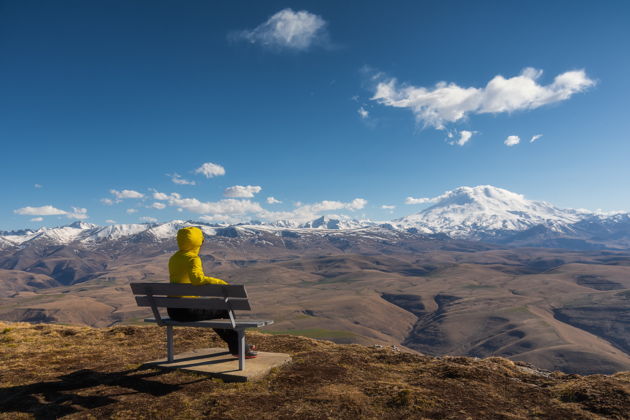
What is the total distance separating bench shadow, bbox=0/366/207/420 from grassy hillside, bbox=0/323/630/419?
22 mm

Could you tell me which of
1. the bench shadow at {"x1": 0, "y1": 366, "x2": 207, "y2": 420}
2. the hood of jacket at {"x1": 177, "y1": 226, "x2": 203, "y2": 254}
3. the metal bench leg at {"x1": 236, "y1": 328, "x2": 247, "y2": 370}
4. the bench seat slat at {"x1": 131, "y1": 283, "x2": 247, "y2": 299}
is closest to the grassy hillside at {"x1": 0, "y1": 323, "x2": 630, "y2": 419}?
the bench shadow at {"x1": 0, "y1": 366, "x2": 207, "y2": 420}

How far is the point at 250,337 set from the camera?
1432cm

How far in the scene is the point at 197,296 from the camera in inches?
378

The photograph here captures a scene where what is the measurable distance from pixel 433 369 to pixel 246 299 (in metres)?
5.57

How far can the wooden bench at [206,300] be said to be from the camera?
886 centimetres

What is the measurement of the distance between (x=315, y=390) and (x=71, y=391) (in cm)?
543

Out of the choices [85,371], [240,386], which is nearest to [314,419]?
[240,386]

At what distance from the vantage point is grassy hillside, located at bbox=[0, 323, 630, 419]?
282 inches

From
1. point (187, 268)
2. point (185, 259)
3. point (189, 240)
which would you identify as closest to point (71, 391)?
point (187, 268)

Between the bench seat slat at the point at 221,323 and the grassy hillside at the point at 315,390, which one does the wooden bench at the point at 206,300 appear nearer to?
the bench seat slat at the point at 221,323

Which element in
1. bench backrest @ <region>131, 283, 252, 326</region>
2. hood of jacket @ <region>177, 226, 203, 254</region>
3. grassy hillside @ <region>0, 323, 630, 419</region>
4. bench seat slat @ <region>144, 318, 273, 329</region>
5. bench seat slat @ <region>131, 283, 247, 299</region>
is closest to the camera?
grassy hillside @ <region>0, 323, 630, 419</region>

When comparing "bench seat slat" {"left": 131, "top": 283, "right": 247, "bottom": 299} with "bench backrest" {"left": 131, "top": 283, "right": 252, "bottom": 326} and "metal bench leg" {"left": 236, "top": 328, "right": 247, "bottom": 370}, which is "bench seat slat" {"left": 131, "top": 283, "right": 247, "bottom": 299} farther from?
"metal bench leg" {"left": 236, "top": 328, "right": 247, "bottom": 370}

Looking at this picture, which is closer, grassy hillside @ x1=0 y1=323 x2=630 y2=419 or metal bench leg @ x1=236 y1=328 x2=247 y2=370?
grassy hillside @ x1=0 y1=323 x2=630 y2=419

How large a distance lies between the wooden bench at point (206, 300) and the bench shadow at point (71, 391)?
4.00ft
